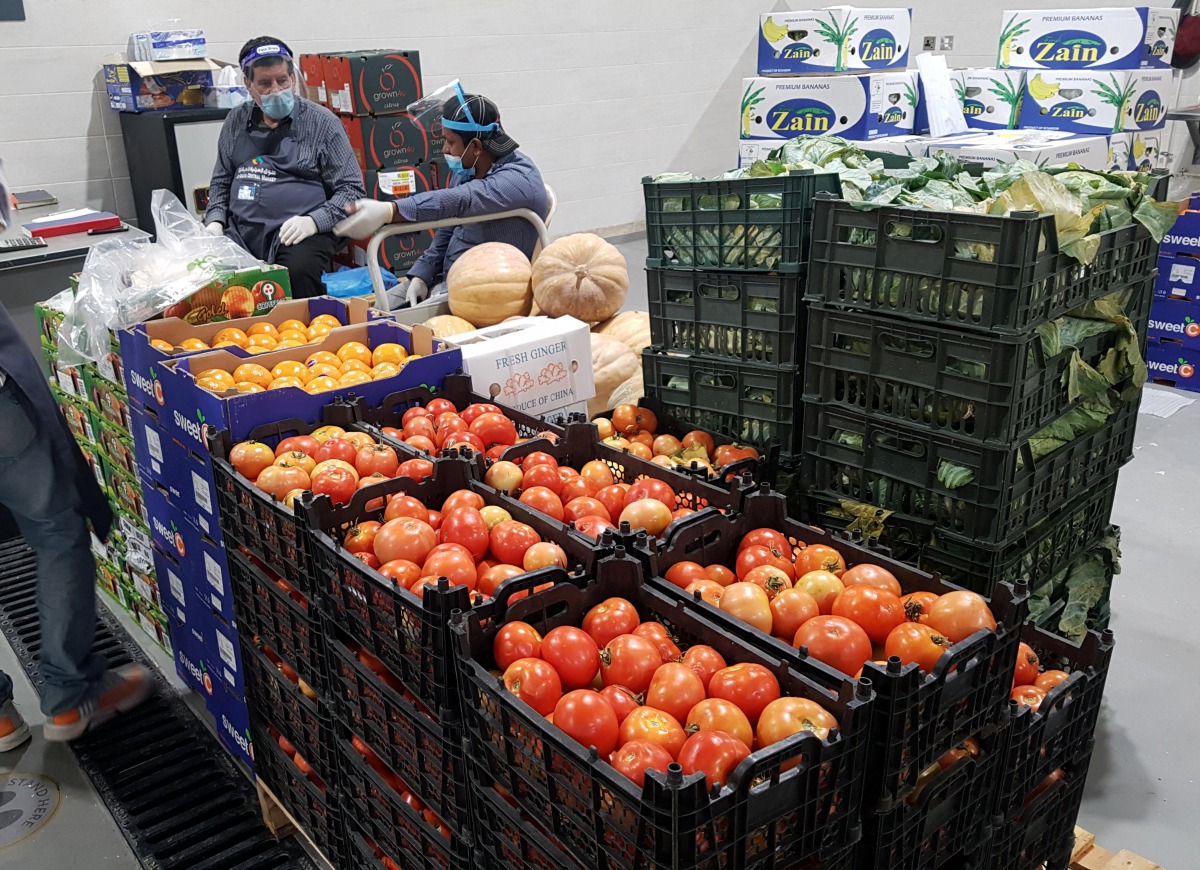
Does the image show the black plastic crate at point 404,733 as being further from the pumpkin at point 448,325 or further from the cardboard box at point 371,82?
the cardboard box at point 371,82

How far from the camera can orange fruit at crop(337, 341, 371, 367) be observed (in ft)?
9.04

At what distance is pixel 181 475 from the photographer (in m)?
2.54

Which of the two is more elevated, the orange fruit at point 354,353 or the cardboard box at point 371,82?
the cardboard box at point 371,82

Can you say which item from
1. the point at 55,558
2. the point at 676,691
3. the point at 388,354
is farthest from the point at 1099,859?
the point at 55,558

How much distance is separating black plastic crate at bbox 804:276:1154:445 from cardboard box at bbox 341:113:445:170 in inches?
182

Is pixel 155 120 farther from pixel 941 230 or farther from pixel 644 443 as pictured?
Result: pixel 941 230

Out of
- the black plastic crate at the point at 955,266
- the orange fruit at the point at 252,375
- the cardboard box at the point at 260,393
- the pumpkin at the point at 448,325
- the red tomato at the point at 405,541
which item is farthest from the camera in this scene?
the pumpkin at the point at 448,325

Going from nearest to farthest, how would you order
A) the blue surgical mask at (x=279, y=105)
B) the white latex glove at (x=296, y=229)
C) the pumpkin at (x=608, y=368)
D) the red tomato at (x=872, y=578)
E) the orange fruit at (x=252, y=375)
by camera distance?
the red tomato at (x=872, y=578), the orange fruit at (x=252, y=375), the pumpkin at (x=608, y=368), the white latex glove at (x=296, y=229), the blue surgical mask at (x=279, y=105)

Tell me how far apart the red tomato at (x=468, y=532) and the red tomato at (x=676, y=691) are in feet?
1.72

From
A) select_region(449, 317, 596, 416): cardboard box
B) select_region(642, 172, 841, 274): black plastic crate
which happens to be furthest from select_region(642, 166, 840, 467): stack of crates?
select_region(449, 317, 596, 416): cardboard box

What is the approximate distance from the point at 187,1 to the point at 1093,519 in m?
6.21

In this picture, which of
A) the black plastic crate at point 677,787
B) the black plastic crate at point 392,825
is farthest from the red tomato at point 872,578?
the black plastic crate at point 392,825

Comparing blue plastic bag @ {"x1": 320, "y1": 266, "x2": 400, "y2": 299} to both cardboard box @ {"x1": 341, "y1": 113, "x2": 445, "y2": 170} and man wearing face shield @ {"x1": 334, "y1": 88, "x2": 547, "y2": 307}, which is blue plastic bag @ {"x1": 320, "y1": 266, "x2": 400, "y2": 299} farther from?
cardboard box @ {"x1": 341, "y1": 113, "x2": 445, "y2": 170}

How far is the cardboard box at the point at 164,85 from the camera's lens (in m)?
5.76
